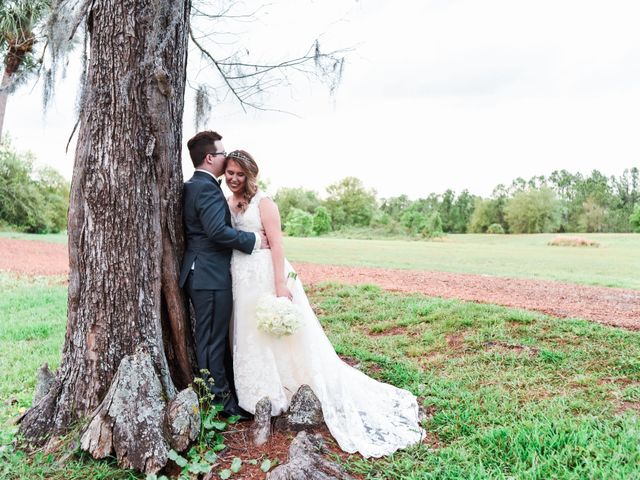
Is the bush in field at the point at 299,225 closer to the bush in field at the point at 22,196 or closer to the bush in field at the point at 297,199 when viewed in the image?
the bush in field at the point at 297,199

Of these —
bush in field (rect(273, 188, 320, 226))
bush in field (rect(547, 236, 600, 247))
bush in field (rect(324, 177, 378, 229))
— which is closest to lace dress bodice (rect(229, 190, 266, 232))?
bush in field (rect(547, 236, 600, 247))

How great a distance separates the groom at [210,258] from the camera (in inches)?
134

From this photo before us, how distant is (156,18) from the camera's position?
320cm

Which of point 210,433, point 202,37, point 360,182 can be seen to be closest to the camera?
point 210,433

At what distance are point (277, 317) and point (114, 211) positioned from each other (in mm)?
1289

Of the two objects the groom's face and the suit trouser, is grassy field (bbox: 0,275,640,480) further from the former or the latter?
the groom's face

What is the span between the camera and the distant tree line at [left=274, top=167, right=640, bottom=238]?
4088cm

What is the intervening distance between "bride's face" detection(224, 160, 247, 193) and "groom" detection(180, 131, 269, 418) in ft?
0.30

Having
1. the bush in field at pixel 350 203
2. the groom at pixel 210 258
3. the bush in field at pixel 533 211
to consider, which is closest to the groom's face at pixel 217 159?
the groom at pixel 210 258

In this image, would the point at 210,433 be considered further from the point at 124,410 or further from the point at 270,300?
the point at 270,300

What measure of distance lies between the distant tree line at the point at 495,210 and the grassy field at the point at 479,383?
37493 mm

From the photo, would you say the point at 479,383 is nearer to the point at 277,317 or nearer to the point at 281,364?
the point at 281,364

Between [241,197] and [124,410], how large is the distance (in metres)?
1.67

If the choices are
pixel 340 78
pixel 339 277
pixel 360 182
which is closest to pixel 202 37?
pixel 340 78
